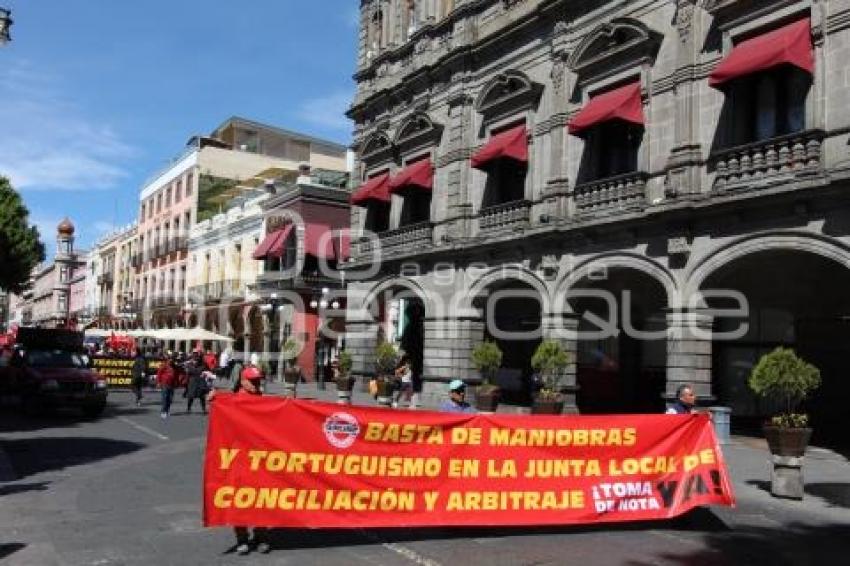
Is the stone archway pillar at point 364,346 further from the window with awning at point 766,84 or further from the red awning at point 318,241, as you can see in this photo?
the window with awning at point 766,84

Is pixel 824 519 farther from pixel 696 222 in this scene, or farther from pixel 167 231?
pixel 167 231

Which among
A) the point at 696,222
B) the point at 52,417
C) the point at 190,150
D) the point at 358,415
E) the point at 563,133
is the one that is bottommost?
the point at 52,417

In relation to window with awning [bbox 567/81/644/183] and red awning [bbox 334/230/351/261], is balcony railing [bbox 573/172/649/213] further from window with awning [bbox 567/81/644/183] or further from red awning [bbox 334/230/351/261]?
red awning [bbox 334/230/351/261]

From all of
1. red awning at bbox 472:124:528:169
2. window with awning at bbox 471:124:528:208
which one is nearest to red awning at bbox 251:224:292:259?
window with awning at bbox 471:124:528:208

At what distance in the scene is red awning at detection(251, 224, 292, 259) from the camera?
3894 cm

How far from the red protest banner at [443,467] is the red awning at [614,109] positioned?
35.6 feet

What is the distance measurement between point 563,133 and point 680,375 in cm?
716

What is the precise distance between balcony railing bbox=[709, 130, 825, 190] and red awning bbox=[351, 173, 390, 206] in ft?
43.7

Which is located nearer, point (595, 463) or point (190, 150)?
point (595, 463)

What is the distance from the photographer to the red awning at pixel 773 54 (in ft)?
49.9

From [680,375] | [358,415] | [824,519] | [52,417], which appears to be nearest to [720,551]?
[824,519]

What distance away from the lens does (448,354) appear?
24.8 metres

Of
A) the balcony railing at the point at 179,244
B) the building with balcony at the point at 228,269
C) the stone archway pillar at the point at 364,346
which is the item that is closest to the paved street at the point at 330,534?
the stone archway pillar at the point at 364,346

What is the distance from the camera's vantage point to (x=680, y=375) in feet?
57.4
